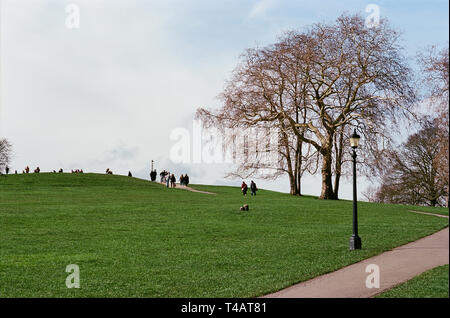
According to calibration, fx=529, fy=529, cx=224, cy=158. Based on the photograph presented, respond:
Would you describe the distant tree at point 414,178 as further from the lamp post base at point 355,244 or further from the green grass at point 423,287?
the green grass at point 423,287

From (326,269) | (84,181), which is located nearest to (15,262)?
(326,269)

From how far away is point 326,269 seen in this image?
15.1 meters

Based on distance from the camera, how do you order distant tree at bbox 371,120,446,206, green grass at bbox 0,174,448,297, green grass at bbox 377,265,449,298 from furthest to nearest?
distant tree at bbox 371,120,446,206
green grass at bbox 0,174,448,297
green grass at bbox 377,265,449,298

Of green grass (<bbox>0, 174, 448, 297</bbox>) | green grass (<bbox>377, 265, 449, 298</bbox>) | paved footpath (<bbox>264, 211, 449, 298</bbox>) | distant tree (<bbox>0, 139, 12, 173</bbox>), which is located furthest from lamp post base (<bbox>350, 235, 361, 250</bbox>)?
distant tree (<bbox>0, 139, 12, 173</bbox>)

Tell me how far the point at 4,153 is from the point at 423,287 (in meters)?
85.8

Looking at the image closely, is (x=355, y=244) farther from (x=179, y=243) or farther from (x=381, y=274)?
(x=179, y=243)

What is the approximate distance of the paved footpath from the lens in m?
11.9

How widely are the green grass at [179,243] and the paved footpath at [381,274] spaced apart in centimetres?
52

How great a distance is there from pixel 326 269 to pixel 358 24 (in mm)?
32574

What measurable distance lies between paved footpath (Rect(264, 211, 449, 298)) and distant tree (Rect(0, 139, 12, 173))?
257ft

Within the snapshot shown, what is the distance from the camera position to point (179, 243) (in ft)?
71.0

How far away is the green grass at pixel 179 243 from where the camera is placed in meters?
14.3

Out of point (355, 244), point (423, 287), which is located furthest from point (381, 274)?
point (355, 244)

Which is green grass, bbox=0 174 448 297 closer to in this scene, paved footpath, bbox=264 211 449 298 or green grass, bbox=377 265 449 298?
paved footpath, bbox=264 211 449 298
